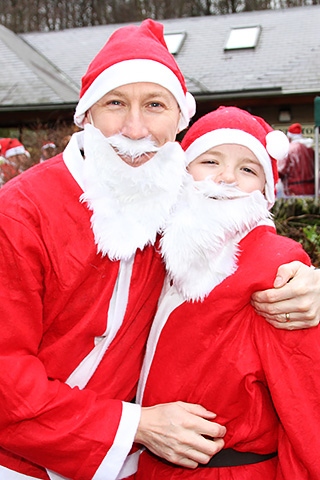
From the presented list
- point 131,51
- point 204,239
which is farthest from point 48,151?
point 204,239

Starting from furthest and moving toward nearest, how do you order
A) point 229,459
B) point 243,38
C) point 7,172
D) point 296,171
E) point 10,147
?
point 243,38, point 10,147, point 296,171, point 7,172, point 229,459

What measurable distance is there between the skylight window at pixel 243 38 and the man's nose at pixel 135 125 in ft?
42.4

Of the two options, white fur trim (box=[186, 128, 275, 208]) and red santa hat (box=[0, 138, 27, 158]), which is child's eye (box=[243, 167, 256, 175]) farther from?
red santa hat (box=[0, 138, 27, 158])

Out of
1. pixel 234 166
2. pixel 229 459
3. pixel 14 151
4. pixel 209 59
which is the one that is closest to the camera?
pixel 229 459

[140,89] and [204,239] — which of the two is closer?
[204,239]

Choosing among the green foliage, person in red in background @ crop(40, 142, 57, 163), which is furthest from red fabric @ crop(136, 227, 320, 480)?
person in red in background @ crop(40, 142, 57, 163)

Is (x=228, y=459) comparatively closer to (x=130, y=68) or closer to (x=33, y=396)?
(x=33, y=396)

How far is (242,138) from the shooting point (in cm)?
194

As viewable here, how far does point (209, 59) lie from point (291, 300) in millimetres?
12940

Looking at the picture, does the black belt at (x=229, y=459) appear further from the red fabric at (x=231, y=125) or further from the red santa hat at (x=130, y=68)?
the red santa hat at (x=130, y=68)

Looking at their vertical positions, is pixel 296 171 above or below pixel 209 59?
below

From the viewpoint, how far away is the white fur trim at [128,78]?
1796 mm

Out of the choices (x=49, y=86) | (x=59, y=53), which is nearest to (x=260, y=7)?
(x=59, y=53)

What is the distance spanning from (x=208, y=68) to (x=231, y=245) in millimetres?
12192
